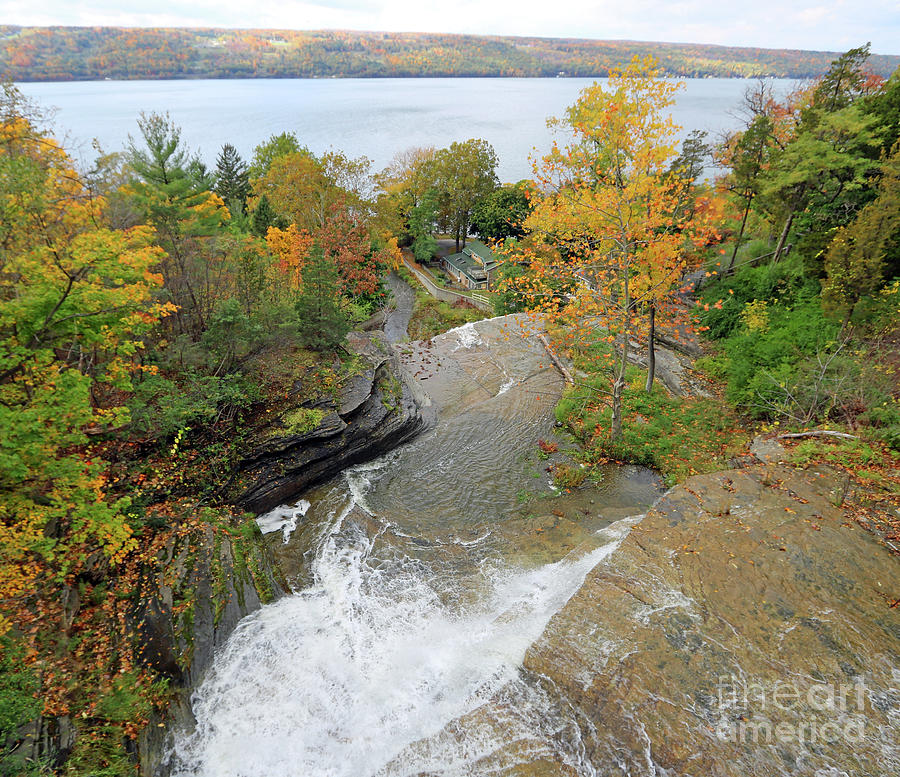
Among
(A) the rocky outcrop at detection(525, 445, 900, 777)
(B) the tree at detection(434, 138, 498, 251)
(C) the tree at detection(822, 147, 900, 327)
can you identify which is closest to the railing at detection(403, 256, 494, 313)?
(B) the tree at detection(434, 138, 498, 251)

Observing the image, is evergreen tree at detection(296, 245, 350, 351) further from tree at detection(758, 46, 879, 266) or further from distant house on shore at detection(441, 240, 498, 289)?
distant house on shore at detection(441, 240, 498, 289)

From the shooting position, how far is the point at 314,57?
140 m

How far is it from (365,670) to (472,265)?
43.3 metres

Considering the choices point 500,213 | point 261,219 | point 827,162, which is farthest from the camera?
point 500,213

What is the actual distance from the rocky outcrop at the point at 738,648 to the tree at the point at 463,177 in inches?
1838

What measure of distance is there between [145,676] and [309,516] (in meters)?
5.24

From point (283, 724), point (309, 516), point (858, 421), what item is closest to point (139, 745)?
point (283, 724)

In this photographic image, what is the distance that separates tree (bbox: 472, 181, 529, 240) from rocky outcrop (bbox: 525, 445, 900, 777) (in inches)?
1610

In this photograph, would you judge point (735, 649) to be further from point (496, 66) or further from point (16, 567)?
point (496, 66)

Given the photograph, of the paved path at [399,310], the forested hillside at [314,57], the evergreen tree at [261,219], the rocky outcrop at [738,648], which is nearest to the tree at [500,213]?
the paved path at [399,310]

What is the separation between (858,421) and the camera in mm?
11758

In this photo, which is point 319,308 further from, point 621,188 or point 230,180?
point 230,180

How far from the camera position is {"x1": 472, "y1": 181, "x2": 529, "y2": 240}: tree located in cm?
4559

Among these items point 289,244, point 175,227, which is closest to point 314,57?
point 289,244
